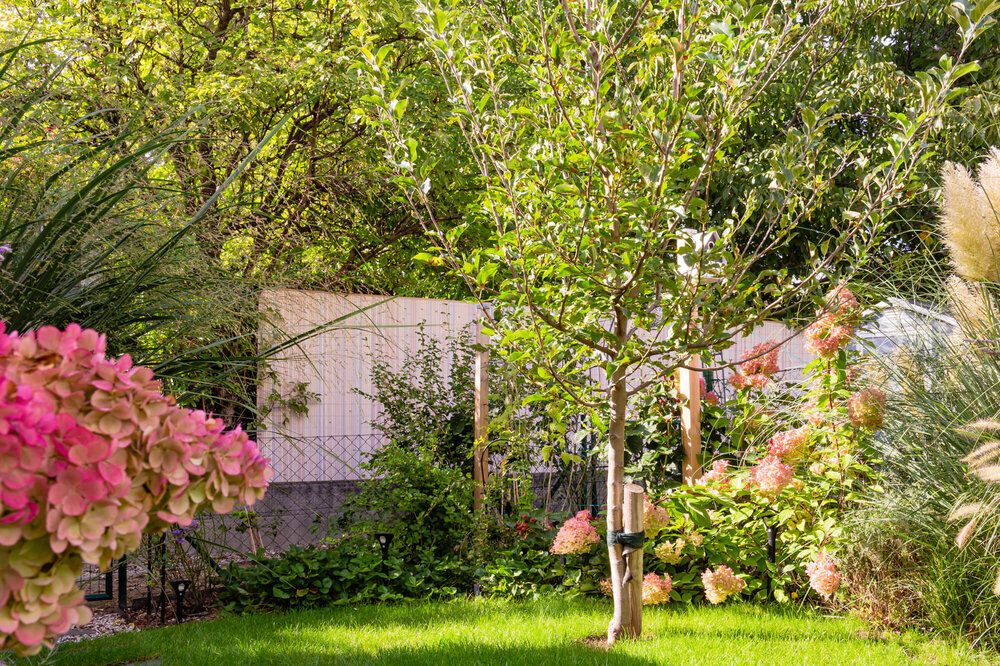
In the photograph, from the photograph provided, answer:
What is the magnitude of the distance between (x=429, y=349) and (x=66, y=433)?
470 centimetres

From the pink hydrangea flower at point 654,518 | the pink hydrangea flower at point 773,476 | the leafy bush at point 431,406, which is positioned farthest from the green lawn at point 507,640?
the leafy bush at point 431,406

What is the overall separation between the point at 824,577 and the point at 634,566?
0.89 m

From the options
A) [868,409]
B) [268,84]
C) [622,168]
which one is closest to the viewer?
[622,168]

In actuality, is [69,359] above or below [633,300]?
below

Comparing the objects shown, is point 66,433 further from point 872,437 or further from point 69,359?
point 872,437

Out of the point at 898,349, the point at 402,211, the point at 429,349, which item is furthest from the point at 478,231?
the point at 898,349

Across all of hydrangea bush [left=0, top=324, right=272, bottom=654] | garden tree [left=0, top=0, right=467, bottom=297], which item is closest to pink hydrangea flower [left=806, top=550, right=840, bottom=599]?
garden tree [left=0, top=0, right=467, bottom=297]

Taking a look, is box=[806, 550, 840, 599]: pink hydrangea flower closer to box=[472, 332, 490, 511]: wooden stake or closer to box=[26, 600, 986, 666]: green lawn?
box=[26, 600, 986, 666]: green lawn

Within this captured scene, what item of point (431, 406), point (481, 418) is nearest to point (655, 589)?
point (481, 418)

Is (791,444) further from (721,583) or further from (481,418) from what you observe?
(481,418)

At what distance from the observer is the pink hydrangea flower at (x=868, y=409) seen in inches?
133

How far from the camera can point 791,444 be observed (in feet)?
12.9

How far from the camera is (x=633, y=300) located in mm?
2969

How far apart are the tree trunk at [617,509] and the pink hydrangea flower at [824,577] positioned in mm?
877
